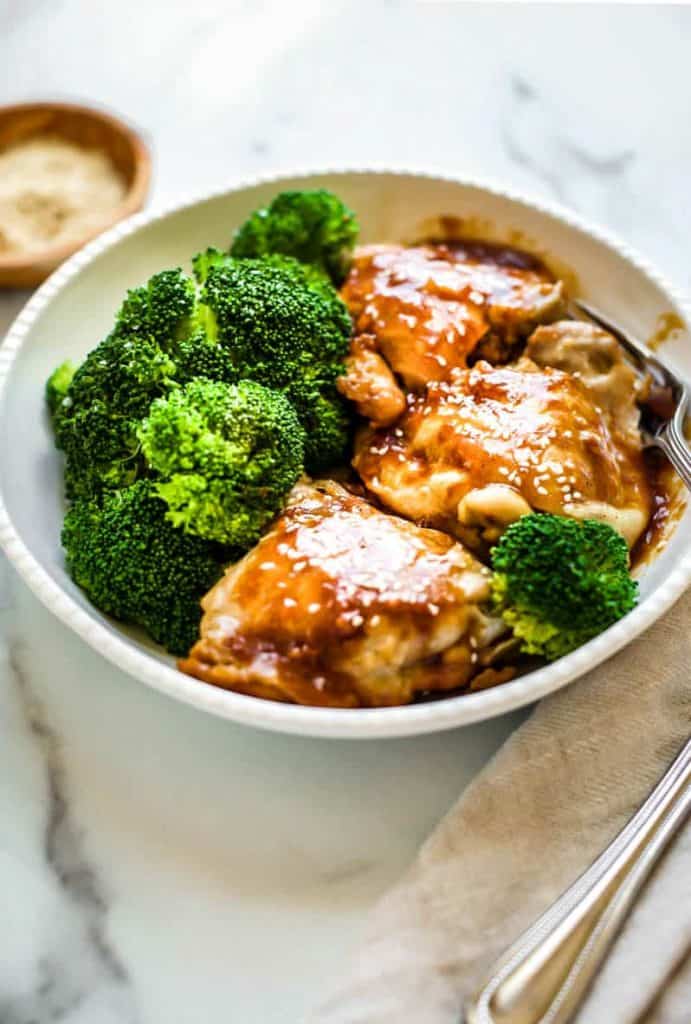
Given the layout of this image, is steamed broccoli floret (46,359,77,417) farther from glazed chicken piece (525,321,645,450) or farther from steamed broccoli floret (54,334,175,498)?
glazed chicken piece (525,321,645,450)

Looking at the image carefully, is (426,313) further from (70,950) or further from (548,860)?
(70,950)

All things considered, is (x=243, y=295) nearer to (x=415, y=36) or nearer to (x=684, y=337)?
(x=684, y=337)

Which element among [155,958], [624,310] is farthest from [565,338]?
[155,958]

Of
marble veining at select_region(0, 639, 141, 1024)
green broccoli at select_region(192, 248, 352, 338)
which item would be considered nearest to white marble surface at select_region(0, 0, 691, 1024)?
marble veining at select_region(0, 639, 141, 1024)

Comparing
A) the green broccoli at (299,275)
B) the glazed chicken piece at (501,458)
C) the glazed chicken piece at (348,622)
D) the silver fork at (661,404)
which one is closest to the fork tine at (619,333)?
the silver fork at (661,404)

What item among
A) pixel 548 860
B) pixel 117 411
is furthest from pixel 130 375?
pixel 548 860

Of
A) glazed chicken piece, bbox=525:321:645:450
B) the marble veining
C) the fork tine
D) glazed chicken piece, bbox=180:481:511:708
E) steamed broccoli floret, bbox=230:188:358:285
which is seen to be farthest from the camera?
steamed broccoli floret, bbox=230:188:358:285
